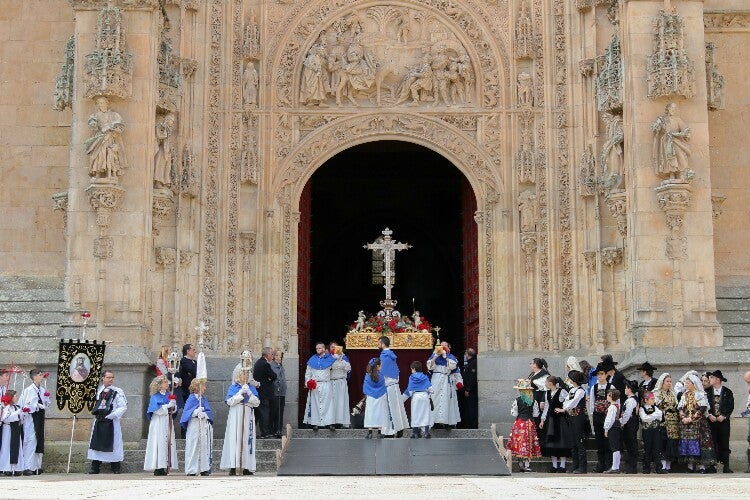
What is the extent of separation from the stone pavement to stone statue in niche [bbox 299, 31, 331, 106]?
9.04 meters

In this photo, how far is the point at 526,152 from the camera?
961 inches

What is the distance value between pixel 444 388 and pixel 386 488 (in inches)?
327

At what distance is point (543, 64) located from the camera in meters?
24.8

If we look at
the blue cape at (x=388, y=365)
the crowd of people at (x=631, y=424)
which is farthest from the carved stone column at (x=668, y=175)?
the blue cape at (x=388, y=365)

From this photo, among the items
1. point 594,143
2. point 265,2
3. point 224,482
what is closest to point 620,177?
point 594,143

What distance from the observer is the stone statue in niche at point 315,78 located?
2470cm

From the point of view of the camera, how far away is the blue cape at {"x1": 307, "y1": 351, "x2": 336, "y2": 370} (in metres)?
23.5

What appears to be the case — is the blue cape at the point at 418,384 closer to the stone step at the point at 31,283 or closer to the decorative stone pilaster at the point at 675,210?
the decorative stone pilaster at the point at 675,210

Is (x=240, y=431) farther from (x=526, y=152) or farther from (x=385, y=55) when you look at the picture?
(x=385, y=55)

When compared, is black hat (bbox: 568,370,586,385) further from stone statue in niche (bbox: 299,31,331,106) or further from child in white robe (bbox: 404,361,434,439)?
stone statue in niche (bbox: 299,31,331,106)

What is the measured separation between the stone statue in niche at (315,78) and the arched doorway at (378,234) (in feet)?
29.0

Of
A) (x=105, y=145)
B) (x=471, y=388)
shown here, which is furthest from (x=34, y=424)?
(x=471, y=388)

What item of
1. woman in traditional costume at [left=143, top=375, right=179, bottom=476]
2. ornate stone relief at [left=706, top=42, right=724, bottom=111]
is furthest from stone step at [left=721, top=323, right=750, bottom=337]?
woman in traditional costume at [left=143, top=375, right=179, bottom=476]

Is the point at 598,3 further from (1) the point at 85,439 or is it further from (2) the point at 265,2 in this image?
(1) the point at 85,439
